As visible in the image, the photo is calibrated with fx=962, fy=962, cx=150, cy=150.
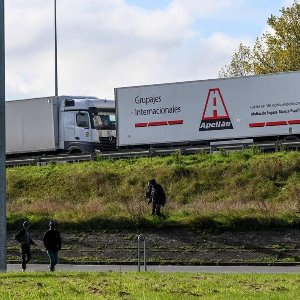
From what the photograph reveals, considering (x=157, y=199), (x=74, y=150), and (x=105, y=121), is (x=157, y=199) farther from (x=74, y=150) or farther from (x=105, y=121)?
(x=74, y=150)

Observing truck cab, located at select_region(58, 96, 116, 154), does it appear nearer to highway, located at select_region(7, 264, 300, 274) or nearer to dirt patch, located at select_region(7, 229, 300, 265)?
dirt patch, located at select_region(7, 229, 300, 265)

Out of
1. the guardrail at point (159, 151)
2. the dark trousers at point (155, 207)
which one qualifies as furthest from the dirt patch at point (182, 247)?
the guardrail at point (159, 151)

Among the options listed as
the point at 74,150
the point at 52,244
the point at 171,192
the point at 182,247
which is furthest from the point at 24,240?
the point at 74,150

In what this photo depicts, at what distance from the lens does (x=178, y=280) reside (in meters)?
18.2

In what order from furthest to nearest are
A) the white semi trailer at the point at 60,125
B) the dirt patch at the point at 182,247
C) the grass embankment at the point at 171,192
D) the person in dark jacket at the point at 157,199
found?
1. the white semi trailer at the point at 60,125
2. the person in dark jacket at the point at 157,199
3. the grass embankment at the point at 171,192
4. the dirt patch at the point at 182,247

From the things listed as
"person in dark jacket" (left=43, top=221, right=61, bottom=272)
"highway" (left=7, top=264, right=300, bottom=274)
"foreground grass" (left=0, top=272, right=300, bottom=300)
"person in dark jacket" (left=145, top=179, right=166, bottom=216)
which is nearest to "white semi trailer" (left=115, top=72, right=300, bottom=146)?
"person in dark jacket" (left=145, top=179, right=166, bottom=216)

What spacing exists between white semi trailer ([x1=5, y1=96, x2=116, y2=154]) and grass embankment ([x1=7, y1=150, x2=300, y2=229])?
10.6 ft

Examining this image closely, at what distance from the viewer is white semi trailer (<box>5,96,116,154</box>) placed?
50688 millimetres

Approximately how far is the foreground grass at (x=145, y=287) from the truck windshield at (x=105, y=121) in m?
31.4

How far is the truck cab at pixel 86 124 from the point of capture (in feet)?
166

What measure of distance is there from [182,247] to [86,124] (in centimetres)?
1963

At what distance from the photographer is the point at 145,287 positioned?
16266 mm

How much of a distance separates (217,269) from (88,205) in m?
12.8

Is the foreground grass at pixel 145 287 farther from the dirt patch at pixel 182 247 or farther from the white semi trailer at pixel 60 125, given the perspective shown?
the white semi trailer at pixel 60 125
